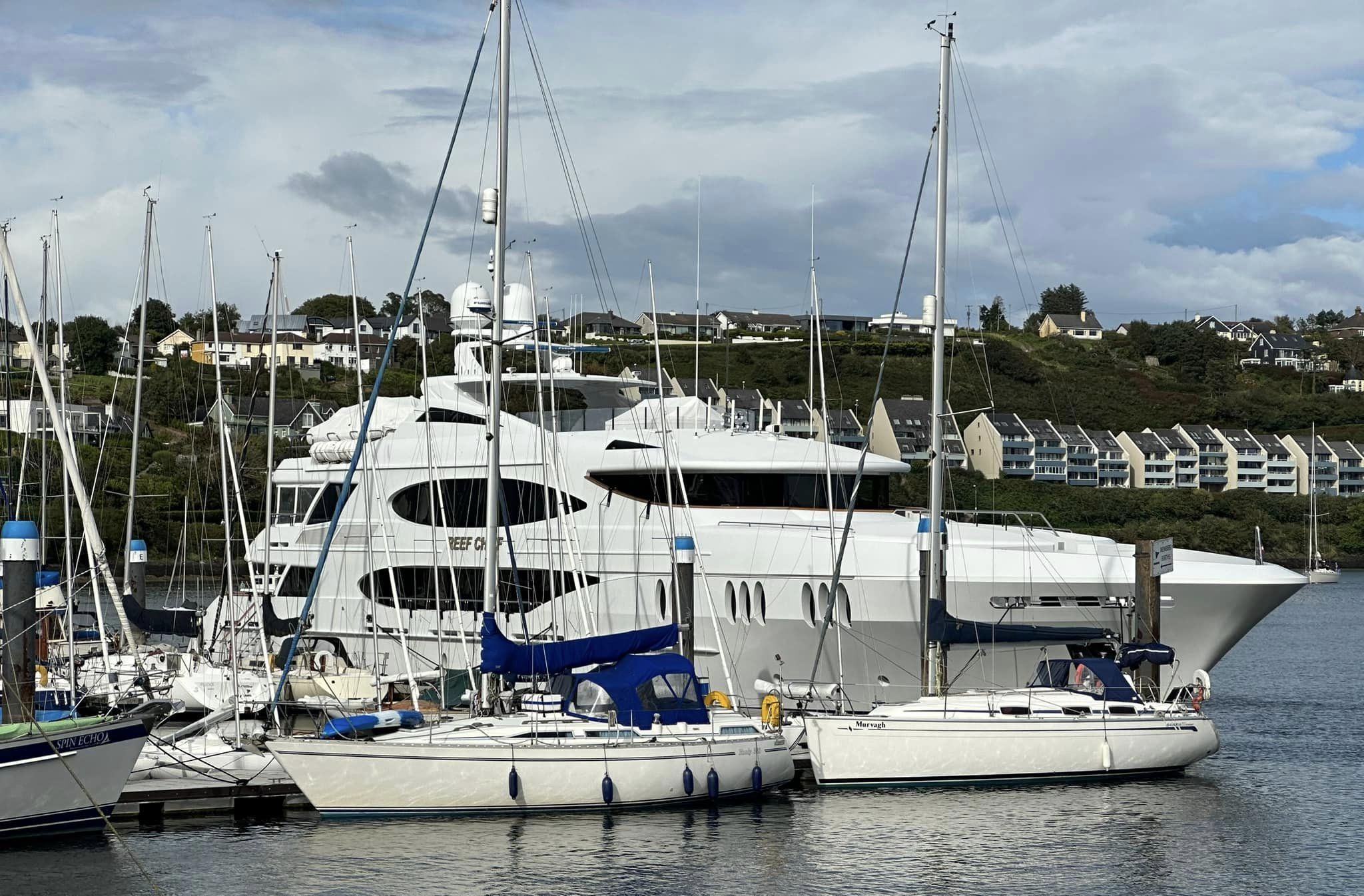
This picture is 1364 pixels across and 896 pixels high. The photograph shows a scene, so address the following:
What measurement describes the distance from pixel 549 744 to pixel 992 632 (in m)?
7.25

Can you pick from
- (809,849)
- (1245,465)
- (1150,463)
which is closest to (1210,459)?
(1245,465)

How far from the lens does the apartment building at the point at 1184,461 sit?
120750mm

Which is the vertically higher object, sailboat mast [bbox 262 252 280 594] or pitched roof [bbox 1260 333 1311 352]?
pitched roof [bbox 1260 333 1311 352]

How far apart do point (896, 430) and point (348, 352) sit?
145 ft

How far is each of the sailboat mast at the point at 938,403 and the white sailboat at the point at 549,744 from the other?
128 inches

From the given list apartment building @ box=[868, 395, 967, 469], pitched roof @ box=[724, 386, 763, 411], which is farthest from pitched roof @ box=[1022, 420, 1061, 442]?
pitched roof @ box=[724, 386, 763, 411]

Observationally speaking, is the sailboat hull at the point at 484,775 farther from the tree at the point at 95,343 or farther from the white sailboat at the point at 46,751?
the tree at the point at 95,343

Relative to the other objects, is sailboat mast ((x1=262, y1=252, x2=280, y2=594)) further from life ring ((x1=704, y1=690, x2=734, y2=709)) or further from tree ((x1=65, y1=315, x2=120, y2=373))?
tree ((x1=65, y1=315, x2=120, y2=373))

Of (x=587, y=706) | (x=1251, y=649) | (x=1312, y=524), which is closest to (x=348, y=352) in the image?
(x=1312, y=524)

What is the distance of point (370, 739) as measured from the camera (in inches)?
745

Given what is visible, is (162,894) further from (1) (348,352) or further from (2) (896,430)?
(1) (348,352)

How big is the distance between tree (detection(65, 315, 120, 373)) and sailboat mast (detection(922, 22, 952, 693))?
85.7m

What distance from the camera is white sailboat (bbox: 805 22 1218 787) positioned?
68.7ft

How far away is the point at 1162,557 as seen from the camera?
23.7m
